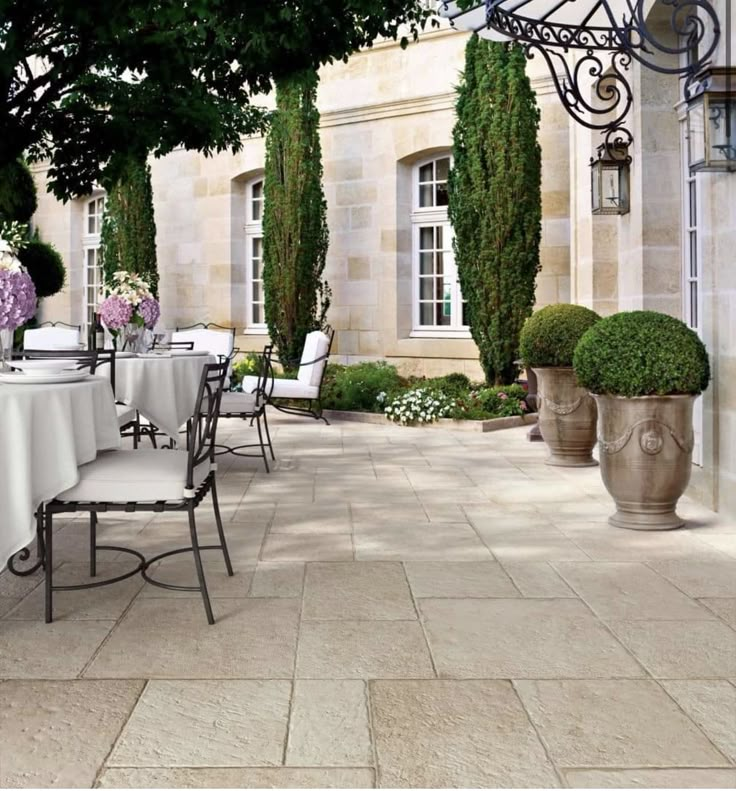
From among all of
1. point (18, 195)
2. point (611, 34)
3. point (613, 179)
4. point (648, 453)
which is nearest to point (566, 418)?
point (613, 179)

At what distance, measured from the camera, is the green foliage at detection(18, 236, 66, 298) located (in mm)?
14336

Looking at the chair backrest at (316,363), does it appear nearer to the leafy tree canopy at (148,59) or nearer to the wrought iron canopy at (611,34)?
the leafy tree canopy at (148,59)

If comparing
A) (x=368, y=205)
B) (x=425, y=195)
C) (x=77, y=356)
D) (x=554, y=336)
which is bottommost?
(x=77, y=356)

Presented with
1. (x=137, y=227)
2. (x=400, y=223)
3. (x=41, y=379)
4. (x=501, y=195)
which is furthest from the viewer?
(x=137, y=227)

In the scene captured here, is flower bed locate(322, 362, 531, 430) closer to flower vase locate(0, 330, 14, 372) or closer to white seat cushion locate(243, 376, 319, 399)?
white seat cushion locate(243, 376, 319, 399)

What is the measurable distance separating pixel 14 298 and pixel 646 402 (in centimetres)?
310

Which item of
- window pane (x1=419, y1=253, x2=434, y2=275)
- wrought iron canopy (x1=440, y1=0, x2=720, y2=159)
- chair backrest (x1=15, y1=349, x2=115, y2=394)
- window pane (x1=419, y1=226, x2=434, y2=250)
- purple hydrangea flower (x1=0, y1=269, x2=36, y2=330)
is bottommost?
chair backrest (x1=15, y1=349, x2=115, y2=394)

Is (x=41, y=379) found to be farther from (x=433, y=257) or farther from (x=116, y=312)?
(x=433, y=257)

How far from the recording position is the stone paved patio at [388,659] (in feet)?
7.76

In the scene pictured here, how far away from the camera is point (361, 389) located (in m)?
11.0

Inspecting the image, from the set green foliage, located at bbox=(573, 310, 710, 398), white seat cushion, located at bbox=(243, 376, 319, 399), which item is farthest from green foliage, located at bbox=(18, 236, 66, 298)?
green foliage, located at bbox=(573, 310, 710, 398)

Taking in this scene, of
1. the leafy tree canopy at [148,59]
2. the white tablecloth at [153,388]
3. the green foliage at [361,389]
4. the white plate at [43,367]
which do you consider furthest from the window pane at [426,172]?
the white plate at [43,367]

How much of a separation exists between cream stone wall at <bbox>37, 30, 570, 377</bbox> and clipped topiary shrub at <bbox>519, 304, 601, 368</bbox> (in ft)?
13.6

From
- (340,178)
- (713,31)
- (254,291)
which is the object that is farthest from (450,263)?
(713,31)
